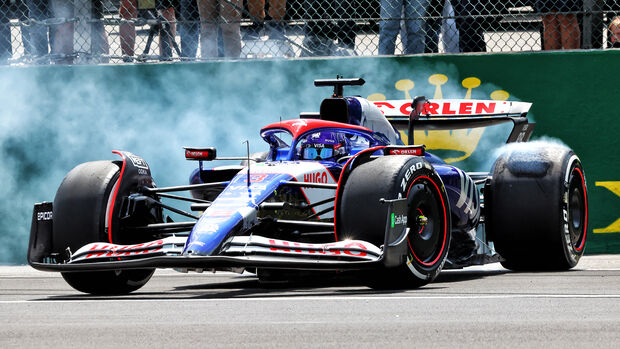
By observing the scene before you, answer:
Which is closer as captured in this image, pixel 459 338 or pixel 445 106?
pixel 459 338

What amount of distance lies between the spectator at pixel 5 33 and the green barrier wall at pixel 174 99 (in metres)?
0.32

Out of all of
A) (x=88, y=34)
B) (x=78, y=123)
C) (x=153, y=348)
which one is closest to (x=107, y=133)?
(x=78, y=123)

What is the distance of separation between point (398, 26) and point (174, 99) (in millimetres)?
2488

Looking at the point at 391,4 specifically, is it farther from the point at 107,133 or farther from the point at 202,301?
the point at 202,301

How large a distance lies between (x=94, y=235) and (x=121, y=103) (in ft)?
13.1

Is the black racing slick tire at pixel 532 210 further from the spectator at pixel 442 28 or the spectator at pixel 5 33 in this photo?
the spectator at pixel 5 33

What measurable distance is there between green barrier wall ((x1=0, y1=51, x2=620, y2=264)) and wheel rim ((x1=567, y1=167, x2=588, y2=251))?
5.53ft

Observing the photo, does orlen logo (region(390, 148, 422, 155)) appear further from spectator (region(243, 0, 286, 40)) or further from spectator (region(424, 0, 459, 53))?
spectator (region(243, 0, 286, 40))

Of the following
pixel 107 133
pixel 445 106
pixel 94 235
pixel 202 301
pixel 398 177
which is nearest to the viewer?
pixel 202 301

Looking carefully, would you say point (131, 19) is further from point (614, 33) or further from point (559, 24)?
point (614, 33)


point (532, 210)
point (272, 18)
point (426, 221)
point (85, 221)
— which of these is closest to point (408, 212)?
point (426, 221)

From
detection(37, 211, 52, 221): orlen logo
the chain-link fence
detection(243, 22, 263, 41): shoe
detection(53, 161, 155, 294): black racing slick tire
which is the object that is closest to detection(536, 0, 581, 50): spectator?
the chain-link fence

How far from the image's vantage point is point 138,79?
11273mm

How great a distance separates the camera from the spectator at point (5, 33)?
11609mm
